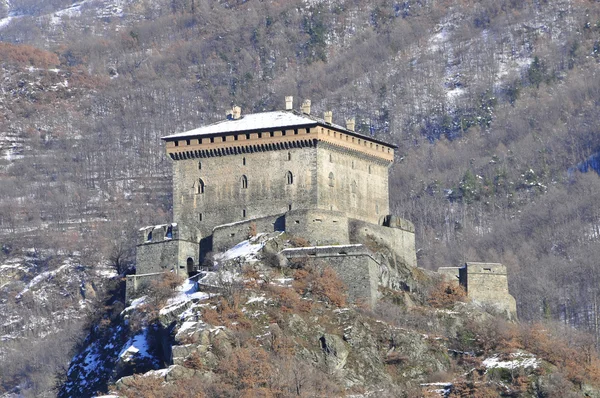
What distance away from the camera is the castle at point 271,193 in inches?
4006

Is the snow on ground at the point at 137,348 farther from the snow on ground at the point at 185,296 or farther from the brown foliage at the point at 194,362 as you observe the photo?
the brown foliage at the point at 194,362

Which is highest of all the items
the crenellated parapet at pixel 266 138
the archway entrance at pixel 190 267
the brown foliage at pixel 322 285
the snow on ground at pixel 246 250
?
the crenellated parapet at pixel 266 138

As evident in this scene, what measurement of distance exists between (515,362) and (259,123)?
77.6 feet

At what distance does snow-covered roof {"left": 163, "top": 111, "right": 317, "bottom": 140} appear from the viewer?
104500 millimetres

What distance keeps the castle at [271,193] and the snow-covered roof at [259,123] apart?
0.20 feet

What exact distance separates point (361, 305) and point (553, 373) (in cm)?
1158

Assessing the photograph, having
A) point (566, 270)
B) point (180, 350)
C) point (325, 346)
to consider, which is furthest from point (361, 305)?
point (566, 270)

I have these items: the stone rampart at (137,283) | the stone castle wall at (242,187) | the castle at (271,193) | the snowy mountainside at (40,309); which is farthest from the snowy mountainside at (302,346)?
the snowy mountainside at (40,309)

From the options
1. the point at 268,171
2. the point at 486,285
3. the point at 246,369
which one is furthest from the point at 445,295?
the point at 246,369

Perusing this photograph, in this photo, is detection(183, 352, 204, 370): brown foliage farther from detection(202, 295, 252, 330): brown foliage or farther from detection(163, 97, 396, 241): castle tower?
detection(163, 97, 396, 241): castle tower

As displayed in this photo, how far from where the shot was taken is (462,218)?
182000 mm

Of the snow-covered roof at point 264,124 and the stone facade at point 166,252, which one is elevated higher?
the snow-covered roof at point 264,124

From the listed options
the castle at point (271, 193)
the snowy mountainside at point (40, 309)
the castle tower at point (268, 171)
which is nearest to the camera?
the castle at point (271, 193)

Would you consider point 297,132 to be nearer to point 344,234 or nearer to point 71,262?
point 344,234
